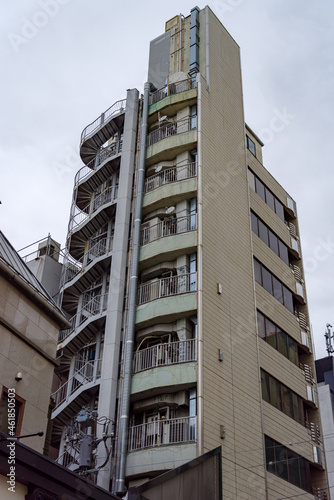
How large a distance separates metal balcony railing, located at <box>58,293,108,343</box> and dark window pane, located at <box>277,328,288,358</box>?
11.4 metres

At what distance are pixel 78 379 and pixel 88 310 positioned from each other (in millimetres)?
4345

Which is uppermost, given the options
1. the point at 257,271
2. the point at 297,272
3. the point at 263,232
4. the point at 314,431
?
the point at 263,232

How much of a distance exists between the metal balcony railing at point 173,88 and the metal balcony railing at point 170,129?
2.60 meters

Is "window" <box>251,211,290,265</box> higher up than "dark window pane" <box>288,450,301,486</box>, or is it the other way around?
"window" <box>251,211,290,265</box>

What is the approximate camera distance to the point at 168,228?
36.7 m

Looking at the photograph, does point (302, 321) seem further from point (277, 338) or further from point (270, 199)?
point (270, 199)

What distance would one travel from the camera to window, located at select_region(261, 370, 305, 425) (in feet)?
119

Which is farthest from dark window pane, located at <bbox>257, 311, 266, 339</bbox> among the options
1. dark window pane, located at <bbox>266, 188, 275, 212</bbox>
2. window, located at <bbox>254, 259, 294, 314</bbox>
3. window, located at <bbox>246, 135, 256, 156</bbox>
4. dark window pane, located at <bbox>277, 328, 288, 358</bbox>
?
window, located at <bbox>246, 135, 256, 156</bbox>

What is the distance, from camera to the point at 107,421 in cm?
3117

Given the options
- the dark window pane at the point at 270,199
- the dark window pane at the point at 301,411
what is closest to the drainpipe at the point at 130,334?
the dark window pane at the point at 270,199

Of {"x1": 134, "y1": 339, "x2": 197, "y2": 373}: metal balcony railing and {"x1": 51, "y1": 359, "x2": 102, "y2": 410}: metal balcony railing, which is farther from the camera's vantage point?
{"x1": 51, "y1": 359, "x2": 102, "y2": 410}: metal balcony railing

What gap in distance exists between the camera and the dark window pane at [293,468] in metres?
35.3

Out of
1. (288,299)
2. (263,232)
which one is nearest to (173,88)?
(263,232)

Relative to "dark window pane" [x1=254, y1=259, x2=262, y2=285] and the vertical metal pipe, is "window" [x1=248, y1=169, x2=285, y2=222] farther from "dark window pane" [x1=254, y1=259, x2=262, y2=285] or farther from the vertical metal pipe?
the vertical metal pipe
